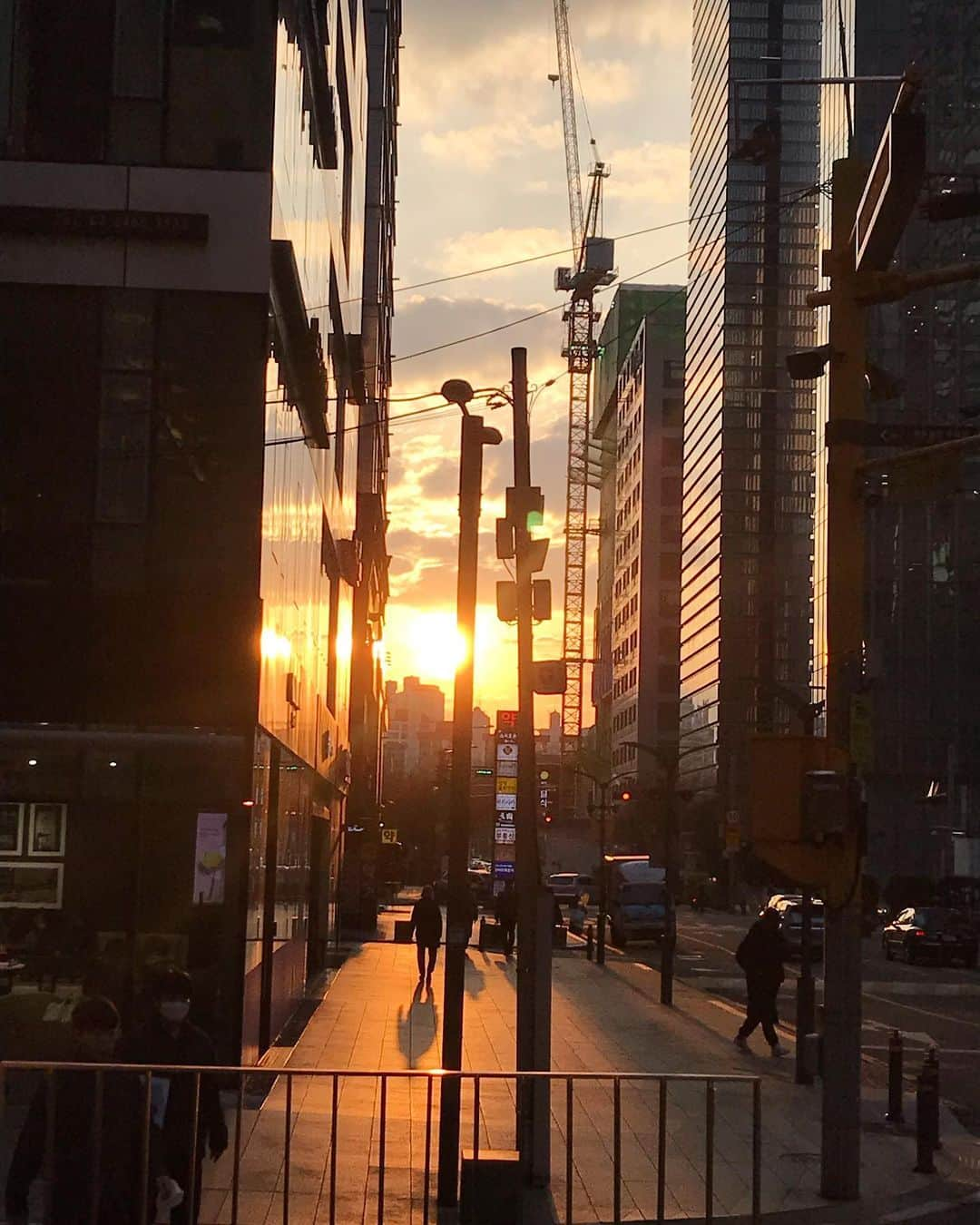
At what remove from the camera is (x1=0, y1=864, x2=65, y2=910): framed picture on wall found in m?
18.0

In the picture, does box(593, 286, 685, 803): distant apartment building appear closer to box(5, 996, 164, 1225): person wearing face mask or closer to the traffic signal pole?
the traffic signal pole

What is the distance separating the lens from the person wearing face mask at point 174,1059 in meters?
8.81

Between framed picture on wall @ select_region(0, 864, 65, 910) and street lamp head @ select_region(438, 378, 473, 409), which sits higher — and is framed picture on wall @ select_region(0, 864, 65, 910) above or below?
below

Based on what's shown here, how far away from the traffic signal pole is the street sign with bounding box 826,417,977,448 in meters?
3.84

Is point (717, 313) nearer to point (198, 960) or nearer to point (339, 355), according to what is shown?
point (339, 355)

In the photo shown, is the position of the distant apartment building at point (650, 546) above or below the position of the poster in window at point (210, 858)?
above

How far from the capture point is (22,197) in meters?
18.6

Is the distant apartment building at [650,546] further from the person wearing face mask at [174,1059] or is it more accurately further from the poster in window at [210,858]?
the person wearing face mask at [174,1059]

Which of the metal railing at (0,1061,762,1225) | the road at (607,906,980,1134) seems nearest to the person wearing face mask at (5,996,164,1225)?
the metal railing at (0,1061,762,1225)

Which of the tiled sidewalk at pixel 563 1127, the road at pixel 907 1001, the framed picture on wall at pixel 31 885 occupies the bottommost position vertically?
the road at pixel 907 1001

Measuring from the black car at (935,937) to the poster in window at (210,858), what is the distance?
118 ft

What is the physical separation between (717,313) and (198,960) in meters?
115

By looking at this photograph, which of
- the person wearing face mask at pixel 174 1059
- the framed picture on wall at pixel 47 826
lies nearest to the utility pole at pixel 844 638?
the person wearing face mask at pixel 174 1059

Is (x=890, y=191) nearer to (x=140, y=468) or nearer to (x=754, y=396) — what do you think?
(x=140, y=468)
